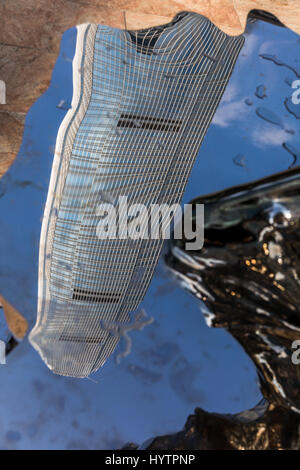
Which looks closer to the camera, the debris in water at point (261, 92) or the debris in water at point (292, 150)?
the debris in water at point (292, 150)

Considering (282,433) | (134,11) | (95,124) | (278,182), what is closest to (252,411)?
(282,433)

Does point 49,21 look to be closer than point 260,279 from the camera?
No

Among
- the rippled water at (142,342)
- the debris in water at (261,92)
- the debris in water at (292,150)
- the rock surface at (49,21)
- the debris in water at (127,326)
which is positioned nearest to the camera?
the rippled water at (142,342)

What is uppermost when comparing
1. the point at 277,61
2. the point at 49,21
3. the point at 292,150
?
the point at 277,61

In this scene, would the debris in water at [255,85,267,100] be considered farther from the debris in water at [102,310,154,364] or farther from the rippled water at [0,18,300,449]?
the debris in water at [102,310,154,364]

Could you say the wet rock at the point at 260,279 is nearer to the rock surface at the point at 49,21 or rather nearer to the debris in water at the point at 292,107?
the debris in water at the point at 292,107

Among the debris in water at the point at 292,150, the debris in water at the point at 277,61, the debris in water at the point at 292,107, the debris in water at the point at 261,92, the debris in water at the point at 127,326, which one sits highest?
the debris in water at the point at 277,61

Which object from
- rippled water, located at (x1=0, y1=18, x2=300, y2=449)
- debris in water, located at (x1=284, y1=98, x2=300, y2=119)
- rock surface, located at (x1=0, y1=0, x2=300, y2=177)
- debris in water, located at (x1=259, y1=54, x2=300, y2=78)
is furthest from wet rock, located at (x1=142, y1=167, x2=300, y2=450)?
rock surface, located at (x1=0, y1=0, x2=300, y2=177)

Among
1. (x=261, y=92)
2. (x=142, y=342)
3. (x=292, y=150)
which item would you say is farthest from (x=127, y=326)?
(x=261, y=92)

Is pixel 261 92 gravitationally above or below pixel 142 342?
above

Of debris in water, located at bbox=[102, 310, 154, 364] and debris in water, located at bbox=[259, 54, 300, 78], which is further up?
debris in water, located at bbox=[259, 54, 300, 78]

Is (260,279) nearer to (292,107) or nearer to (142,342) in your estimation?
(142,342)

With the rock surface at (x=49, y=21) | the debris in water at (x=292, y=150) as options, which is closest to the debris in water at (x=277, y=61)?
the debris in water at (x=292, y=150)

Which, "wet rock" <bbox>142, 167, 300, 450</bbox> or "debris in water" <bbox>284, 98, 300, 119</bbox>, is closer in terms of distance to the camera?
"wet rock" <bbox>142, 167, 300, 450</bbox>
